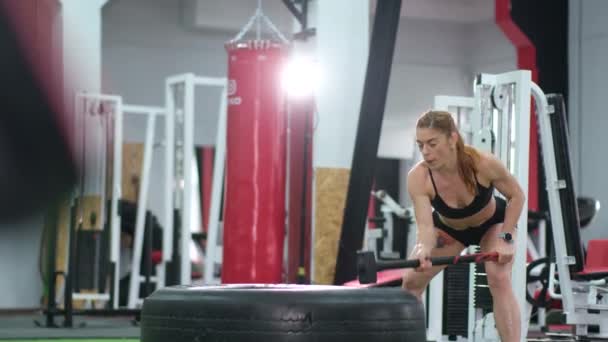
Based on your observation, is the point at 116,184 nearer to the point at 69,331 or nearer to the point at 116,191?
the point at 116,191

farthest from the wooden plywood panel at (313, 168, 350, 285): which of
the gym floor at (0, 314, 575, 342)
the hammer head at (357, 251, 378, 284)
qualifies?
the hammer head at (357, 251, 378, 284)

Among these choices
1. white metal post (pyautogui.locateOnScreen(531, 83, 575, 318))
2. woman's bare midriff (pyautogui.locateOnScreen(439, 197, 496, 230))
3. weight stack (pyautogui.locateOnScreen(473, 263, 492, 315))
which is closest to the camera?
woman's bare midriff (pyautogui.locateOnScreen(439, 197, 496, 230))

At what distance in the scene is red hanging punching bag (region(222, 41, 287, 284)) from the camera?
6.94 m

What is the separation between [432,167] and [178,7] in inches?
408

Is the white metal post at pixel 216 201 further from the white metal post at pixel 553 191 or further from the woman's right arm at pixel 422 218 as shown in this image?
the woman's right arm at pixel 422 218

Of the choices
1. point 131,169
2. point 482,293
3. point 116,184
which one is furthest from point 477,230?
point 131,169

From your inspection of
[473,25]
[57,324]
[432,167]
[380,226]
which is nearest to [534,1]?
[473,25]

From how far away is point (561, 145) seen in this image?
193 inches

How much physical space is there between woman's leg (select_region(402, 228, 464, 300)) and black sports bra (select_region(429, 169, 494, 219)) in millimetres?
185

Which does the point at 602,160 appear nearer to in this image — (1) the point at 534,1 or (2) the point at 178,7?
(1) the point at 534,1

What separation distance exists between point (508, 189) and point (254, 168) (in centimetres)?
380

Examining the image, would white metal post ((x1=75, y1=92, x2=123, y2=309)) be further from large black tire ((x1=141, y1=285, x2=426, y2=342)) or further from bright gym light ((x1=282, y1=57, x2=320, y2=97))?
large black tire ((x1=141, y1=285, x2=426, y2=342))

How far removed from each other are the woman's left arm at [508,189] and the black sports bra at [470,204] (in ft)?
0.21

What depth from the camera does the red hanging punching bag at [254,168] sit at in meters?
6.94
